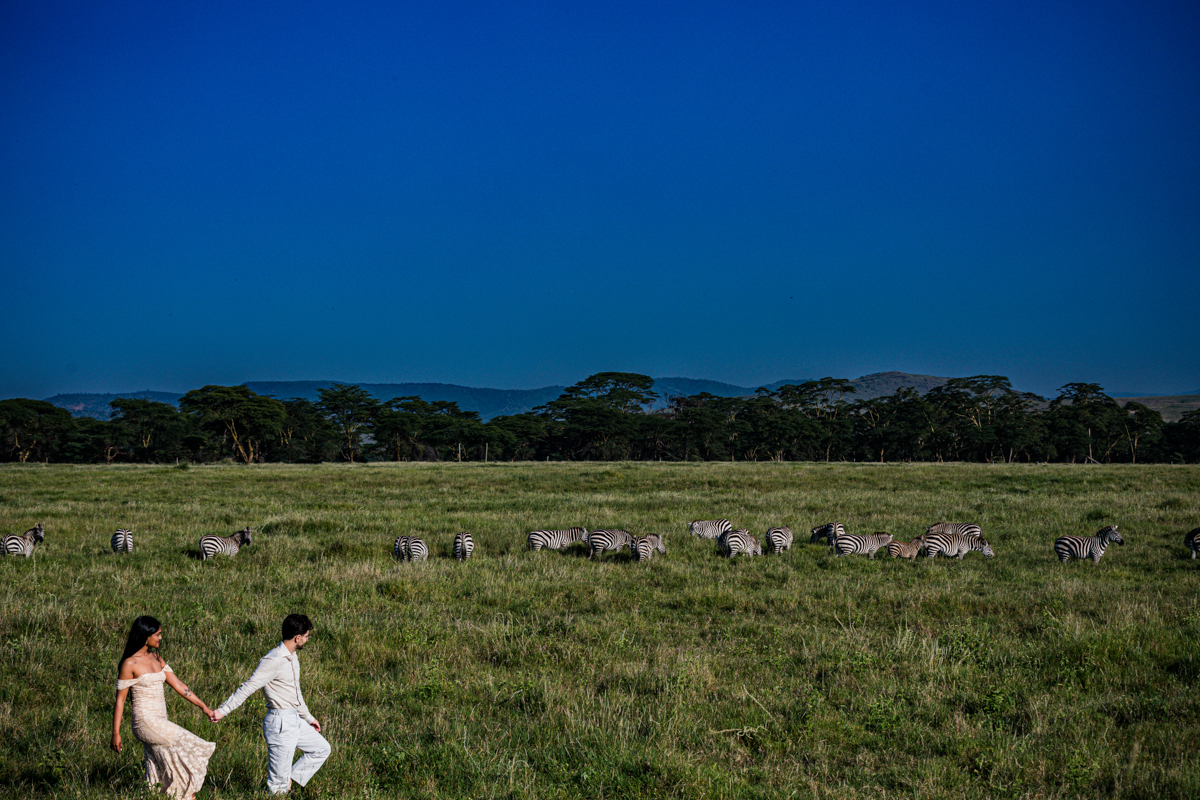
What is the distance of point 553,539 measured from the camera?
15.2 m

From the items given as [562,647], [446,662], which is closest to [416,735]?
[446,662]

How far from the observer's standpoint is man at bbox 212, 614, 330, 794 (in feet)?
14.5

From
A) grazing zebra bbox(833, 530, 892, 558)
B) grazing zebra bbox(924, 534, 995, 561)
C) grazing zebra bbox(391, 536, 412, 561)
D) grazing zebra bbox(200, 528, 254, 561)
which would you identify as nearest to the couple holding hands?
grazing zebra bbox(391, 536, 412, 561)

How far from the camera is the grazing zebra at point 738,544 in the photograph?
13922 millimetres

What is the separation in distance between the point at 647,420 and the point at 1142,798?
75.5 meters

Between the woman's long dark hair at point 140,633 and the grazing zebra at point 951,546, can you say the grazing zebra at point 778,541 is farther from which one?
the woman's long dark hair at point 140,633

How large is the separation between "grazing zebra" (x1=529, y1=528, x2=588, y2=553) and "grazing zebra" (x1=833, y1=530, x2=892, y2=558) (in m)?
5.53

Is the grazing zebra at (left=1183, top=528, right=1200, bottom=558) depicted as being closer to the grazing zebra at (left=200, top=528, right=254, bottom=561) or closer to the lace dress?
the lace dress

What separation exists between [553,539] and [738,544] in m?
4.13

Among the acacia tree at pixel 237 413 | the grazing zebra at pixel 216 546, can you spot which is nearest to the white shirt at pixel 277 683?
the grazing zebra at pixel 216 546

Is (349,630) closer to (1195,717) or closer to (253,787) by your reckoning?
(253,787)

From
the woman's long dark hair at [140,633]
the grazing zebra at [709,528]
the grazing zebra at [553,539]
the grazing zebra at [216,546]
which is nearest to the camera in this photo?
the woman's long dark hair at [140,633]

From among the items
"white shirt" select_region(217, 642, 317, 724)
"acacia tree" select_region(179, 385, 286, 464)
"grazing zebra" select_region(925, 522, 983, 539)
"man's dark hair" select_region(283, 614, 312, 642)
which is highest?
"acacia tree" select_region(179, 385, 286, 464)

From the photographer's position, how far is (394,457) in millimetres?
78000
